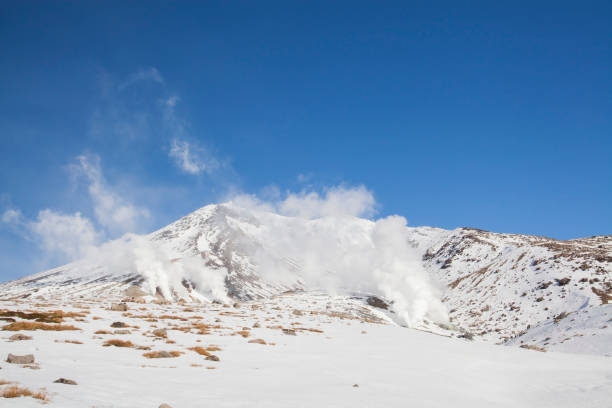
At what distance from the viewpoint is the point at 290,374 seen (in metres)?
16.6

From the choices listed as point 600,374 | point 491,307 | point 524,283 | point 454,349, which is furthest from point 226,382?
point 524,283

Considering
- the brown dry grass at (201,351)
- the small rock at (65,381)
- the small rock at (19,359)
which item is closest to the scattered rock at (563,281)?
the brown dry grass at (201,351)

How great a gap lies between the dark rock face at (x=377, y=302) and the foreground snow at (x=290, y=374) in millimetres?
97956

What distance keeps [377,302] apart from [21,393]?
4959 inches

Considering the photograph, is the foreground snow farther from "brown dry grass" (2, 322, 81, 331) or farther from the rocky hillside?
the rocky hillside

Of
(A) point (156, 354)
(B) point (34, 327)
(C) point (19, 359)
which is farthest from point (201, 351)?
(B) point (34, 327)

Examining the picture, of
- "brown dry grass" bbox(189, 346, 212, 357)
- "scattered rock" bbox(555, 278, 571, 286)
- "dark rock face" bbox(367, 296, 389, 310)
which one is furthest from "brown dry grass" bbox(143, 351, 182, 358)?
"dark rock face" bbox(367, 296, 389, 310)

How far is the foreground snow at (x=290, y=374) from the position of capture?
11.3m

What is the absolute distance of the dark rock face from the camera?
124 m

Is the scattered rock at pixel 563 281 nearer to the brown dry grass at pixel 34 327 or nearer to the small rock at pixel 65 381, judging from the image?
the brown dry grass at pixel 34 327

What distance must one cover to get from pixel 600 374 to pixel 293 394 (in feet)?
57.3

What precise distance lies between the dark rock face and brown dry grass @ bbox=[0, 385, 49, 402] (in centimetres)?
12062

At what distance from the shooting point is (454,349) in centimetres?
2847

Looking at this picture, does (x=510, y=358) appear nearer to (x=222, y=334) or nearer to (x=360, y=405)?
(x=360, y=405)
